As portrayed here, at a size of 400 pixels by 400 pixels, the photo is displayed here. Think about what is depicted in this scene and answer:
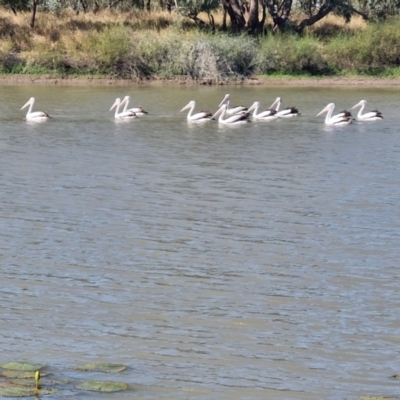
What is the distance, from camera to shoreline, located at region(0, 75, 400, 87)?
37.6 metres

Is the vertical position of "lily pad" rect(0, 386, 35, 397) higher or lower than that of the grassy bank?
lower

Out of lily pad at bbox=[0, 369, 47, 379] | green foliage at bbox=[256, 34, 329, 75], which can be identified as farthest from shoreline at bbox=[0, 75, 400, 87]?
lily pad at bbox=[0, 369, 47, 379]

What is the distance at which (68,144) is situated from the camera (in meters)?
22.3

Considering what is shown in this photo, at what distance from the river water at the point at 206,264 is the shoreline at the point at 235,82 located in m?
14.7

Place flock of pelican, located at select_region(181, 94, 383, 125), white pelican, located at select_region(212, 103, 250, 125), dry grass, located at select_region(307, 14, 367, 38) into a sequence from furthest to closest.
Result: dry grass, located at select_region(307, 14, 367, 38) → white pelican, located at select_region(212, 103, 250, 125) → flock of pelican, located at select_region(181, 94, 383, 125)

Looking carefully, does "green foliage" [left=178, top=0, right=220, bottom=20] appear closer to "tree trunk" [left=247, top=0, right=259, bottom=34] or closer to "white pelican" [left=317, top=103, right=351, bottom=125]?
"tree trunk" [left=247, top=0, right=259, bottom=34]

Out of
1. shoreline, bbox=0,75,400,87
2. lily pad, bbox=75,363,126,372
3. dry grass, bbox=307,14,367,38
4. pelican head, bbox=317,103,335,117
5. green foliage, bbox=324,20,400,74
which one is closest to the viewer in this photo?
lily pad, bbox=75,363,126,372

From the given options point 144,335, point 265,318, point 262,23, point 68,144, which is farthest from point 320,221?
point 262,23

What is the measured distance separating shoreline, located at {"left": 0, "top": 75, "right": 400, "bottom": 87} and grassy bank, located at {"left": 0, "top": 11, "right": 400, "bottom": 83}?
0.37 metres

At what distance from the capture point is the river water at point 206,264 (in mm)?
8578

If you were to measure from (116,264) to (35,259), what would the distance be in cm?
94

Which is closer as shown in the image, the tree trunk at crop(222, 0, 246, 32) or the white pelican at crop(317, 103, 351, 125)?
the white pelican at crop(317, 103, 351, 125)

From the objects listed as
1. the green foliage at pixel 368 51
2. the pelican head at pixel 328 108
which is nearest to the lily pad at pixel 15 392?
the pelican head at pixel 328 108

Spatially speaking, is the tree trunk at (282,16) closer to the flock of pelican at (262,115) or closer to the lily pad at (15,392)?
the flock of pelican at (262,115)
